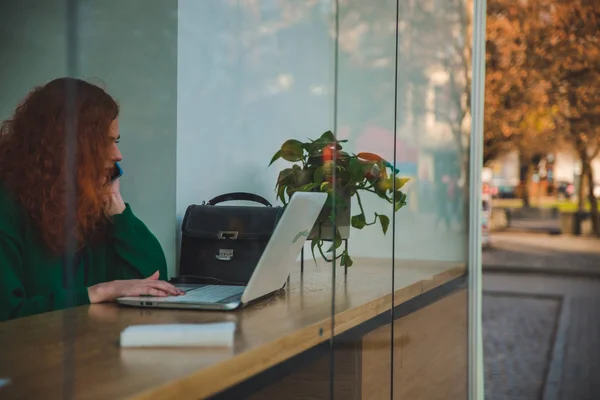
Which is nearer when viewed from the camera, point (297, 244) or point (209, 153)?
point (297, 244)

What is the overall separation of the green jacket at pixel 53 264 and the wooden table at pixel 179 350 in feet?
0.42

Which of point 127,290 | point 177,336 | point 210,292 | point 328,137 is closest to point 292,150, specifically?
point 328,137

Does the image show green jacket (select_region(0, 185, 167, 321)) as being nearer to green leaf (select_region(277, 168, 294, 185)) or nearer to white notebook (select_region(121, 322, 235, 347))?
green leaf (select_region(277, 168, 294, 185))

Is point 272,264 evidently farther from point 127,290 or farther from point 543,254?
point 543,254

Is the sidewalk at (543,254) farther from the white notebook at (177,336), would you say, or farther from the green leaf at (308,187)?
the white notebook at (177,336)

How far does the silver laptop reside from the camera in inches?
62.0

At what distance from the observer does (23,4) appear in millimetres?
2395

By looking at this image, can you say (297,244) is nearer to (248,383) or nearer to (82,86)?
(248,383)

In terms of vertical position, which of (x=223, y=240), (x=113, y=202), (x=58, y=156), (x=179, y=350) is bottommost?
(x=179, y=350)

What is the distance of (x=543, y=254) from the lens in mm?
9812

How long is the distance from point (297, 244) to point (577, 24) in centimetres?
684

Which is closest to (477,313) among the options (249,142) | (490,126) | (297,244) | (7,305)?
(249,142)

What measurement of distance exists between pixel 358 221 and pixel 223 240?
460 mm

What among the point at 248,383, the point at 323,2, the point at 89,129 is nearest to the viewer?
the point at 248,383
